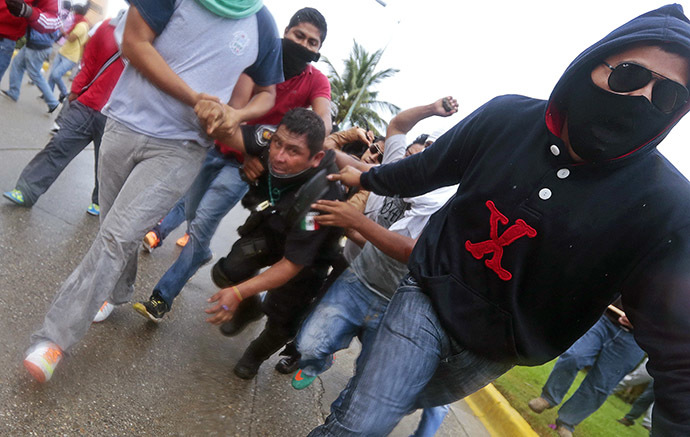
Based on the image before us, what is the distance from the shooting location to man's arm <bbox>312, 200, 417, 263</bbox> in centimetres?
213

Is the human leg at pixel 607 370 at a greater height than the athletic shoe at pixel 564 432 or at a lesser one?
greater

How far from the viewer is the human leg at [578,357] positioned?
3.99 m

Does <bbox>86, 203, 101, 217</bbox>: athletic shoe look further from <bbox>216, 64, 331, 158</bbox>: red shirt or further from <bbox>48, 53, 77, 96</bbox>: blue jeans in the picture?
<bbox>48, 53, 77, 96</bbox>: blue jeans

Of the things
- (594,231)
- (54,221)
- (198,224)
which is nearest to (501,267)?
(594,231)

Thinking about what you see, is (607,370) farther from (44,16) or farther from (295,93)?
(44,16)

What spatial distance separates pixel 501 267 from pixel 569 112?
0.53 metres

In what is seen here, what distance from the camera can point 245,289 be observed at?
7.57 feet

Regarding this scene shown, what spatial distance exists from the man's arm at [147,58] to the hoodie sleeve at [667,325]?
1893 mm

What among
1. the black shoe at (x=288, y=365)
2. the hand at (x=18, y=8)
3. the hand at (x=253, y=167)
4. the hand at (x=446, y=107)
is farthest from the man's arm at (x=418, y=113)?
the hand at (x=18, y=8)

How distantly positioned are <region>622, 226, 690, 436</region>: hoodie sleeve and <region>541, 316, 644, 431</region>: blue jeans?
264 cm

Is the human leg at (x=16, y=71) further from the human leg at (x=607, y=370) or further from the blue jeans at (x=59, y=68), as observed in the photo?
the human leg at (x=607, y=370)

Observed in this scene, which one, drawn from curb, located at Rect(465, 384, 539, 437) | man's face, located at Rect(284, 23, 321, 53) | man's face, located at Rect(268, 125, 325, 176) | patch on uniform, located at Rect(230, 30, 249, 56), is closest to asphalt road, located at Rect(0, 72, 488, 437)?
curb, located at Rect(465, 384, 539, 437)

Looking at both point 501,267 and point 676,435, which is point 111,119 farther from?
point 676,435

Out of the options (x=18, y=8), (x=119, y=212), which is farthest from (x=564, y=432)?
(x=18, y=8)
